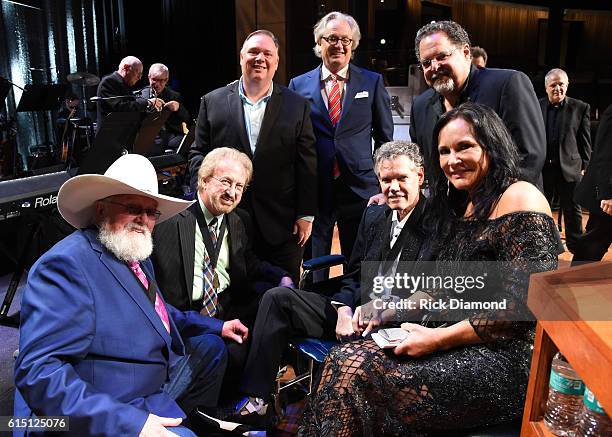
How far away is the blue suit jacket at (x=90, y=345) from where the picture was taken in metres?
1.34

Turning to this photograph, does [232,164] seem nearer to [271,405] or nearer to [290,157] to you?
[290,157]

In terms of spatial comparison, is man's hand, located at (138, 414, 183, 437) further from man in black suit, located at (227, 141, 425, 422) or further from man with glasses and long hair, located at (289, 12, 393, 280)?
man with glasses and long hair, located at (289, 12, 393, 280)

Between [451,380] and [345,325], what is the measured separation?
638 mm

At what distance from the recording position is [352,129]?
293 cm

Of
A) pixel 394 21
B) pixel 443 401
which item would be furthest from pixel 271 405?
pixel 394 21

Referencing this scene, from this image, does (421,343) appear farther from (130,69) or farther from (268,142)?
(130,69)

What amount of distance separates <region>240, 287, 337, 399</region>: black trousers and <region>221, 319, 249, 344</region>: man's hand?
0.15ft

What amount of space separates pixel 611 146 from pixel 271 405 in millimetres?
2469

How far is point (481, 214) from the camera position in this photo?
1.80 m

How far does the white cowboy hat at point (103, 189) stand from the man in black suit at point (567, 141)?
14.3 ft

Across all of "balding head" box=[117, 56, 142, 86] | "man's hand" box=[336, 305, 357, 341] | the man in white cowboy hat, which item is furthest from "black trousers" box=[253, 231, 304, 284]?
"balding head" box=[117, 56, 142, 86]

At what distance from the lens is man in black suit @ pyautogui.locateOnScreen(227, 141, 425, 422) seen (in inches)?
86.5

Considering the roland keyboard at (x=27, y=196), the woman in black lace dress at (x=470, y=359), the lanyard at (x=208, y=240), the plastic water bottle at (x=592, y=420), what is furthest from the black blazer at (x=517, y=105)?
the roland keyboard at (x=27, y=196)

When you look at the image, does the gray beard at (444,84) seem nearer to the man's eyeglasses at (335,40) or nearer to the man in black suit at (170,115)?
the man's eyeglasses at (335,40)
